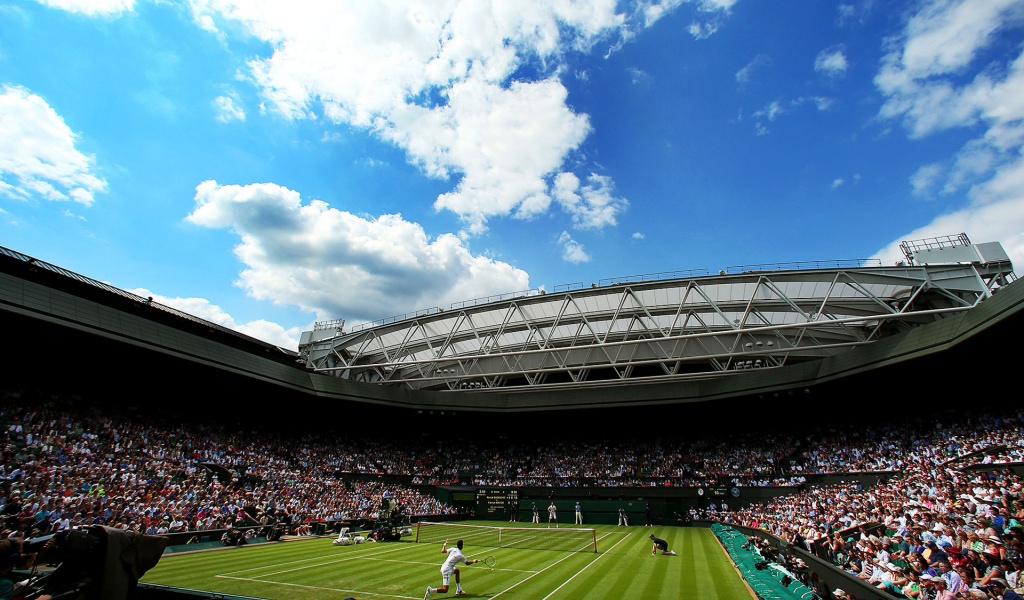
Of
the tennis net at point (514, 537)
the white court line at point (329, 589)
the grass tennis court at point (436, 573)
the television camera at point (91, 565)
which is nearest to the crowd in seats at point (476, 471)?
the grass tennis court at point (436, 573)

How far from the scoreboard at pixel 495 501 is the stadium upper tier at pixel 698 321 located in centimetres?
980

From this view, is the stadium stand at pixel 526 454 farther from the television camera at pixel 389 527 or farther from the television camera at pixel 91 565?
the television camera at pixel 91 565

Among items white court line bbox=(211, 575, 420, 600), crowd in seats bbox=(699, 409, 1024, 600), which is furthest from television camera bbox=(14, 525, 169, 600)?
crowd in seats bbox=(699, 409, 1024, 600)

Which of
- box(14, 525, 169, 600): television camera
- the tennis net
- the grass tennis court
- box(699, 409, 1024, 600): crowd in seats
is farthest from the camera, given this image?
the tennis net

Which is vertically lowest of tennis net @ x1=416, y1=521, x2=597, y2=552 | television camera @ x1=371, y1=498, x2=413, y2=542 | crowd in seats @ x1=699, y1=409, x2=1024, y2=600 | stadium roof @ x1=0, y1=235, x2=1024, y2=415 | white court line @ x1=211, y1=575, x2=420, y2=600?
tennis net @ x1=416, y1=521, x2=597, y2=552

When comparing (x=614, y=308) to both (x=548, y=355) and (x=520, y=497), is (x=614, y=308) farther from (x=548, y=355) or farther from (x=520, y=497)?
(x=520, y=497)

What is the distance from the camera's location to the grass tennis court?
44.0 ft

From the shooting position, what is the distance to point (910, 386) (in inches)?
1253

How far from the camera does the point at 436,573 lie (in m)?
16.2

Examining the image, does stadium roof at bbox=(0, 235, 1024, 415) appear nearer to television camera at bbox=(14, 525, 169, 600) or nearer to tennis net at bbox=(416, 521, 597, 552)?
tennis net at bbox=(416, 521, 597, 552)

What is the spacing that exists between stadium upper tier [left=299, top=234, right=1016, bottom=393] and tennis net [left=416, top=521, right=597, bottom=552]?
10.4 m

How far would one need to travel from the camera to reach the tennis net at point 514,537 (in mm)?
23500

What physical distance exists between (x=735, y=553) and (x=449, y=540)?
46.7 ft

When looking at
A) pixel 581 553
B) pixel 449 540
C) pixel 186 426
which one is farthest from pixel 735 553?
pixel 186 426
